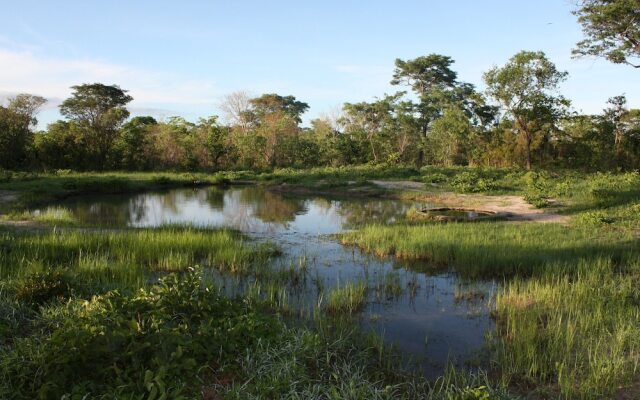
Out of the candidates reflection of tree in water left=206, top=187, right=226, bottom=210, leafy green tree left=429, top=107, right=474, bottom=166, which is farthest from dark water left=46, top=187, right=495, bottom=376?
leafy green tree left=429, top=107, right=474, bottom=166

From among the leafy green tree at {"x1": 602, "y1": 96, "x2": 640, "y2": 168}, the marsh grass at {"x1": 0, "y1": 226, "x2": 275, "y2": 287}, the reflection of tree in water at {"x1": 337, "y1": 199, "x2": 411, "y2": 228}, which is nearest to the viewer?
the marsh grass at {"x1": 0, "y1": 226, "x2": 275, "y2": 287}

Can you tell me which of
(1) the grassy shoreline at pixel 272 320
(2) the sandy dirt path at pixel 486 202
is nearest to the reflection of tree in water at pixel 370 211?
(2) the sandy dirt path at pixel 486 202

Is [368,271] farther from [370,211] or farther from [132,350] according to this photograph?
[370,211]

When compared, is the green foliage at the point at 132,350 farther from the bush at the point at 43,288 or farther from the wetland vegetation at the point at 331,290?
the bush at the point at 43,288

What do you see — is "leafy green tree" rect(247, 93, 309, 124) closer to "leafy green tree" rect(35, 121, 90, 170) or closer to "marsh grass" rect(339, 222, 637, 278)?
Result: "leafy green tree" rect(35, 121, 90, 170)

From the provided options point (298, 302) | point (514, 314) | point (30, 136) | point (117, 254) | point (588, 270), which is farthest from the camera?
point (30, 136)

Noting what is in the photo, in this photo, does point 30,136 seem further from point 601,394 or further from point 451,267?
point 601,394

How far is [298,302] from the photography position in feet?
21.8

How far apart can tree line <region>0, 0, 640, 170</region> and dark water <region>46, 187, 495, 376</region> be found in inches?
545

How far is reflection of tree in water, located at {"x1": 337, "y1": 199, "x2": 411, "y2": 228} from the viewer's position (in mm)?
15680

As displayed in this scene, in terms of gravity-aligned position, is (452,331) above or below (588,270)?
below

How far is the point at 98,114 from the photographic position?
36469 millimetres

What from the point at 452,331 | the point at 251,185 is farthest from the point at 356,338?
the point at 251,185

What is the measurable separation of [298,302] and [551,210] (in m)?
11.8
